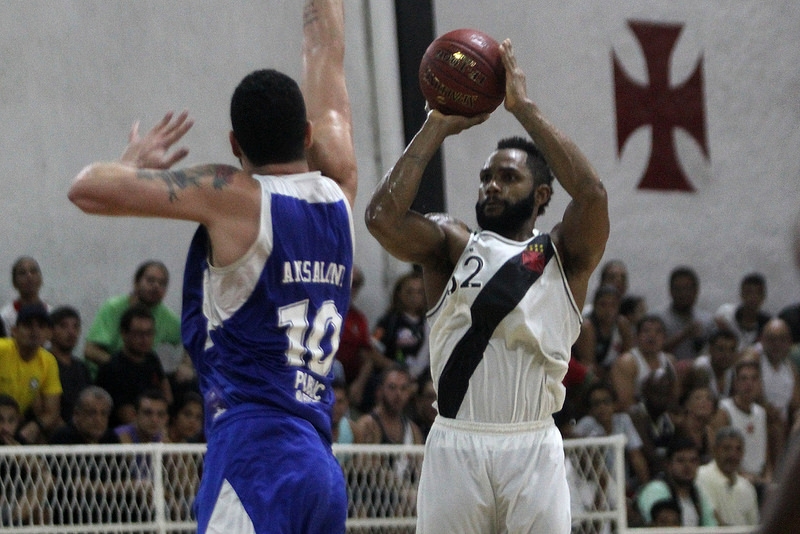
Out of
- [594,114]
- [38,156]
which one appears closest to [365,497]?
[38,156]

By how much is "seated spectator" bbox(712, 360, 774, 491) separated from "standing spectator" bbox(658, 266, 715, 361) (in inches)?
40.4

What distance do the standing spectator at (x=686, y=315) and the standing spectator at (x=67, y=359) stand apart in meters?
5.44

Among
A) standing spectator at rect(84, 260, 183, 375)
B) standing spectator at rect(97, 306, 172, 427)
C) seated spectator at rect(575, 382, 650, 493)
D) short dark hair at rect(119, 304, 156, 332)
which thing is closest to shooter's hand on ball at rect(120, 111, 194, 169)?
standing spectator at rect(97, 306, 172, 427)

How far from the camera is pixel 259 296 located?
3994 mm

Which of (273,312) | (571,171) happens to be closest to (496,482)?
(571,171)

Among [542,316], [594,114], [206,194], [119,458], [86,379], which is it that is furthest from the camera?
[594,114]

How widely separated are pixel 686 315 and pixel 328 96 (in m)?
8.39

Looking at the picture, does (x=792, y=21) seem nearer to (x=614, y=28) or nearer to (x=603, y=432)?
(x=614, y=28)

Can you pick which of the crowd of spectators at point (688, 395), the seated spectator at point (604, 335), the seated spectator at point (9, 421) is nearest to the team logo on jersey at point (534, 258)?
the crowd of spectators at point (688, 395)

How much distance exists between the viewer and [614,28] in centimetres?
1336

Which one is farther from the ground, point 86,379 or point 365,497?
point 86,379

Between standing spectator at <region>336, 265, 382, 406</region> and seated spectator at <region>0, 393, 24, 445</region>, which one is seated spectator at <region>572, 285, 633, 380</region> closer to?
standing spectator at <region>336, 265, 382, 406</region>

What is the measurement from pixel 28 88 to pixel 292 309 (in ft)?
24.0

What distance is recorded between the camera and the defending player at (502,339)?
5.43 m
